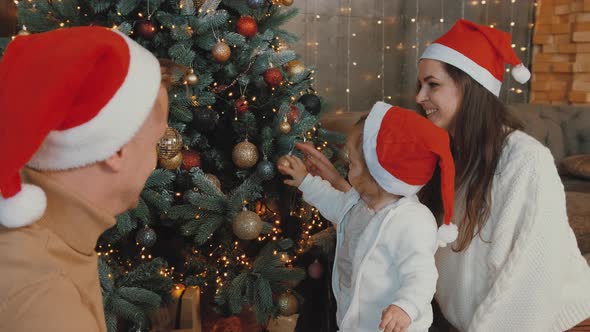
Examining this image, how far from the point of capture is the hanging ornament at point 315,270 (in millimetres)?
2291

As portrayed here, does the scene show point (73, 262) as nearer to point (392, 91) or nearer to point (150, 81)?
point (150, 81)

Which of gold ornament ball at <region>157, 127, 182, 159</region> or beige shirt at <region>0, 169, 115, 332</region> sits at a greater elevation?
beige shirt at <region>0, 169, 115, 332</region>

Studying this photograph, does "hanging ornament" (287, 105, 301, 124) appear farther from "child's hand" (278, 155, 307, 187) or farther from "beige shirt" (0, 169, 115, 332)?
"beige shirt" (0, 169, 115, 332)

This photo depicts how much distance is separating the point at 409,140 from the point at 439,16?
3.29m

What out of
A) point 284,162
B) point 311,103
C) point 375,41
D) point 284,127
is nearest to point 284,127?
point 284,127

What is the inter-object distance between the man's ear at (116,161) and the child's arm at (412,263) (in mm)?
803

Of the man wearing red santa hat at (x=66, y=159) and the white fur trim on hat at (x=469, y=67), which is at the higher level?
the man wearing red santa hat at (x=66, y=159)

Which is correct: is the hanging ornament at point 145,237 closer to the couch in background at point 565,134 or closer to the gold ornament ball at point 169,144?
the gold ornament ball at point 169,144

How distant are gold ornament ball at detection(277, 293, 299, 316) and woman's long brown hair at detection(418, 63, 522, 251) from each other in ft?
2.06

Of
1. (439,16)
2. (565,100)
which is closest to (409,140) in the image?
(439,16)

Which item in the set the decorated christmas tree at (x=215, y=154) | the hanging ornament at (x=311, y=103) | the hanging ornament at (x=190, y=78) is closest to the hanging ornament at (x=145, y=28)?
the decorated christmas tree at (x=215, y=154)

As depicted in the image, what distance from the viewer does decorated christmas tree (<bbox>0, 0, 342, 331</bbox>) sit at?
1.80 meters

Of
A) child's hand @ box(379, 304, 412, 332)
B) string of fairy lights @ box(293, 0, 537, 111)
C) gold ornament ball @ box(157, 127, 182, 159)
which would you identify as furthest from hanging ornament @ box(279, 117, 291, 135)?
string of fairy lights @ box(293, 0, 537, 111)

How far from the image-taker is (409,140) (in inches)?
60.1
